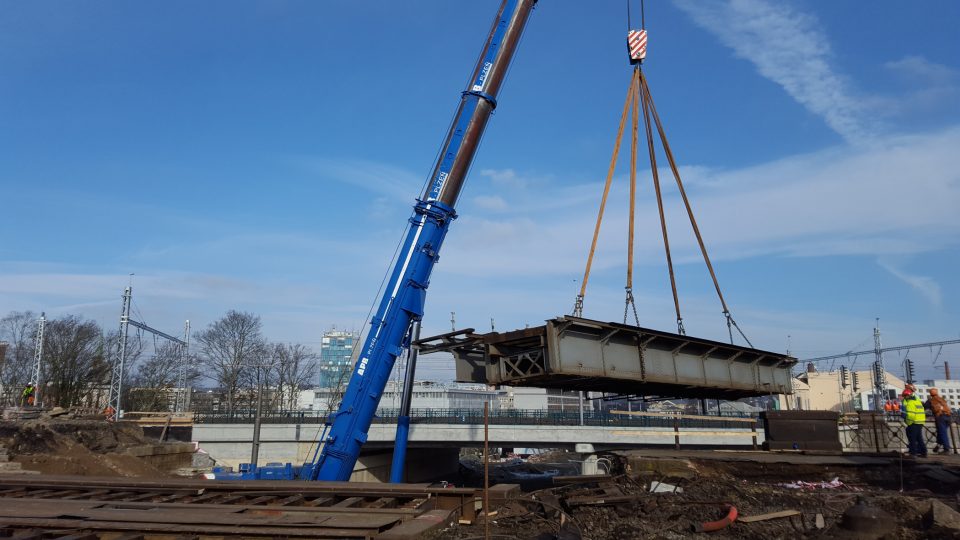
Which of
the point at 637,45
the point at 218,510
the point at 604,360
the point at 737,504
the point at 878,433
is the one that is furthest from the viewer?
the point at 878,433

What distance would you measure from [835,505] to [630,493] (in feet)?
10.4

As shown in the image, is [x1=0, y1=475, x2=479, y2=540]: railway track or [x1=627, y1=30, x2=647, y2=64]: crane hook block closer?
[x1=0, y1=475, x2=479, y2=540]: railway track

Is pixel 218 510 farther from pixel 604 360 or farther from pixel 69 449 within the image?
pixel 69 449

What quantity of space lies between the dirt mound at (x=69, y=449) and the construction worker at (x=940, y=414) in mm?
20841

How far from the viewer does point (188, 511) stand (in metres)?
8.50

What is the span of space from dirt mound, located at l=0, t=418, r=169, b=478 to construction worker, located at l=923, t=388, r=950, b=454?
2084cm

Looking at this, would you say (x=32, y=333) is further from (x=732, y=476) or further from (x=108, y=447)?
(x=732, y=476)

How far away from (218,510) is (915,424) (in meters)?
14.5

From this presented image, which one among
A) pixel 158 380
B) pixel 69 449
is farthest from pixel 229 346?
pixel 69 449

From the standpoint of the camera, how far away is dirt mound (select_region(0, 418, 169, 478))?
16.9 meters

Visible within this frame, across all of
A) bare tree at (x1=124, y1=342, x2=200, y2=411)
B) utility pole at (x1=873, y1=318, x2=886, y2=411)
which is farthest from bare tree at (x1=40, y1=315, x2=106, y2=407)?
utility pole at (x1=873, y1=318, x2=886, y2=411)

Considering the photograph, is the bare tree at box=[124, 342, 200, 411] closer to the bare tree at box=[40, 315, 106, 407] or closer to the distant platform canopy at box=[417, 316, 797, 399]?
the bare tree at box=[40, 315, 106, 407]

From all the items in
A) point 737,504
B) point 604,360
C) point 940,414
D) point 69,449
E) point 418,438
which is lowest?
point 418,438

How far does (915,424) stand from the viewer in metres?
13.9
